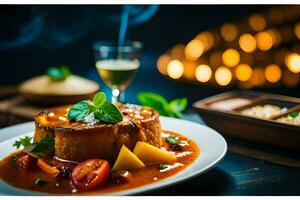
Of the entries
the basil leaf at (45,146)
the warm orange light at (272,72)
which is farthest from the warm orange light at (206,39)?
the basil leaf at (45,146)

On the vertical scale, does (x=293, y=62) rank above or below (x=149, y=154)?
above

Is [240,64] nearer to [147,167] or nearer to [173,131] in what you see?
[173,131]

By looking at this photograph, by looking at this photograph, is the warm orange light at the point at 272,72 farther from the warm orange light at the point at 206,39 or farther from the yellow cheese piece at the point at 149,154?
the yellow cheese piece at the point at 149,154

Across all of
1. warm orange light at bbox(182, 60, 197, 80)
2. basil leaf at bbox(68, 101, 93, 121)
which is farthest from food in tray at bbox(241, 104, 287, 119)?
warm orange light at bbox(182, 60, 197, 80)

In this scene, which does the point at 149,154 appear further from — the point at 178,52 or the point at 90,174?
the point at 178,52

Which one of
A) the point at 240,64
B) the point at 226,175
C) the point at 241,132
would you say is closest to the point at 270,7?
the point at 240,64

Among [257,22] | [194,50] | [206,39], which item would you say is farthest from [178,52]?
[257,22]
